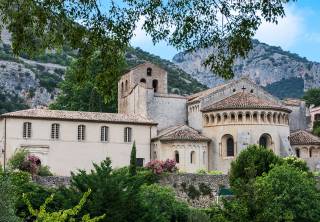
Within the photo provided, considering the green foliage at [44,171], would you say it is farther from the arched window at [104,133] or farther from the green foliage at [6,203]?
the green foliage at [6,203]

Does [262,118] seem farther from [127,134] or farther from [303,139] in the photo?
[127,134]

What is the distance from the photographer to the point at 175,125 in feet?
217

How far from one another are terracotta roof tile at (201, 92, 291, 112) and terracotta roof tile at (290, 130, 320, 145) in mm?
4710

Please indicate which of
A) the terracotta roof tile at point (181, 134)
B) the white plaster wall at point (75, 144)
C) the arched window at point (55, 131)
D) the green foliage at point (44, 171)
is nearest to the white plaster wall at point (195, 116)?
the terracotta roof tile at point (181, 134)

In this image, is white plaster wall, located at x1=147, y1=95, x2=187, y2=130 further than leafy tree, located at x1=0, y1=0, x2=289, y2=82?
Yes

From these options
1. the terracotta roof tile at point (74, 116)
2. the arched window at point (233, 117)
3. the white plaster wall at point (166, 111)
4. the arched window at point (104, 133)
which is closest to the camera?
the terracotta roof tile at point (74, 116)

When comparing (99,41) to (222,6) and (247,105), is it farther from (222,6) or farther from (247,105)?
(247,105)

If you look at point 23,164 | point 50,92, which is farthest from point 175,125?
point 50,92

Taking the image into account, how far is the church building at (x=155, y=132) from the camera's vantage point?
5753cm

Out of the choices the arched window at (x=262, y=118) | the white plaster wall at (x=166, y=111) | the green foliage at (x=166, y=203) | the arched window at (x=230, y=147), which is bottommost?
the green foliage at (x=166, y=203)

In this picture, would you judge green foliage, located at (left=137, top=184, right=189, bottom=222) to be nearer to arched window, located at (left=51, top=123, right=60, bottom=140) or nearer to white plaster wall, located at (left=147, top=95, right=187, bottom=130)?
arched window, located at (left=51, top=123, right=60, bottom=140)

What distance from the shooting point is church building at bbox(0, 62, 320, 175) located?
57531 mm

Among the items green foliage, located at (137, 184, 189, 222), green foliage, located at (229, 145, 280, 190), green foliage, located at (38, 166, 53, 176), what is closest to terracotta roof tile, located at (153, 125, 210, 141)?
green foliage, located at (229, 145, 280, 190)

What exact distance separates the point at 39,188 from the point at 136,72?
31.0m
